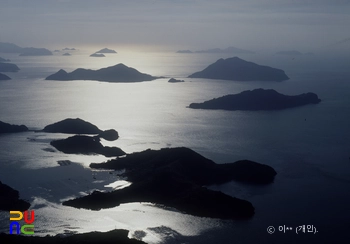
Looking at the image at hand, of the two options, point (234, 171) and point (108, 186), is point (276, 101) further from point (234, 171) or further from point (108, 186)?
point (108, 186)

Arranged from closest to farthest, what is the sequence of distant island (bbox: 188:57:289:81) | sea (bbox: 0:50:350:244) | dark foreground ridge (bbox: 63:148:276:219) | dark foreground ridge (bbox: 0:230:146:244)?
dark foreground ridge (bbox: 0:230:146:244) → sea (bbox: 0:50:350:244) → dark foreground ridge (bbox: 63:148:276:219) → distant island (bbox: 188:57:289:81)

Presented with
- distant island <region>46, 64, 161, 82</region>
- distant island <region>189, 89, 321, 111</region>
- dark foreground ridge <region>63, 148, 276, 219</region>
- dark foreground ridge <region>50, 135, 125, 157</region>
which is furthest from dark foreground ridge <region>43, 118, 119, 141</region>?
distant island <region>46, 64, 161, 82</region>

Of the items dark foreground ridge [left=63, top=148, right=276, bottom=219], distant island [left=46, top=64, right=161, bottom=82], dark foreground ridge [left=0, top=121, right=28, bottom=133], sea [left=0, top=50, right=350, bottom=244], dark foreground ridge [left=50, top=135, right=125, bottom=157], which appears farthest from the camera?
distant island [left=46, top=64, right=161, bottom=82]

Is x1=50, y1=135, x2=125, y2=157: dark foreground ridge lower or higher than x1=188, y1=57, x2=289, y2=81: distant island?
lower

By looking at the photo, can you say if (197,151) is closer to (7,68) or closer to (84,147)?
(84,147)

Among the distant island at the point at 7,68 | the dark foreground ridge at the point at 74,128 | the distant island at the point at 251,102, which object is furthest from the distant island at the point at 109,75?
the dark foreground ridge at the point at 74,128

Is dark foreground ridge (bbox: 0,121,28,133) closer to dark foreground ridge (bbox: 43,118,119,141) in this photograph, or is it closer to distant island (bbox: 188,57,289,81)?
dark foreground ridge (bbox: 43,118,119,141)

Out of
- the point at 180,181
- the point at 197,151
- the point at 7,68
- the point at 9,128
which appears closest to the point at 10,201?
the point at 180,181
